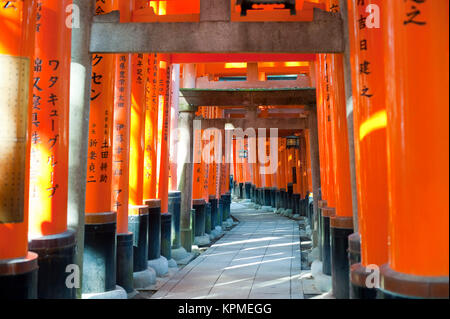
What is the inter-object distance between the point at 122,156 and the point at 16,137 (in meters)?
3.09

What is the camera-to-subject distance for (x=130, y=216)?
7379mm

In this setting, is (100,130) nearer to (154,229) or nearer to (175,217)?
(154,229)

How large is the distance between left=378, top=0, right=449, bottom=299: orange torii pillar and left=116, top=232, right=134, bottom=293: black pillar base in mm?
4677

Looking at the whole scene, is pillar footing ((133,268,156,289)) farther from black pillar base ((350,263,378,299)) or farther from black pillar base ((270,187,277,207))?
Answer: black pillar base ((270,187,277,207))

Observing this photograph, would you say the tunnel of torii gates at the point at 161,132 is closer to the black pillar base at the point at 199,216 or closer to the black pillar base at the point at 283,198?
the black pillar base at the point at 199,216

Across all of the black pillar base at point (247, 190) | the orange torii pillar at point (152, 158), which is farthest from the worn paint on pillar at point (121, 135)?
the black pillar base at point (247, 190)

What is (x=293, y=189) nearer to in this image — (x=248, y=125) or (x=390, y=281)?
A: (x=248, y=125)

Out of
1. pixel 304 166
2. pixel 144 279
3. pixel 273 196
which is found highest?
pixel 304 166

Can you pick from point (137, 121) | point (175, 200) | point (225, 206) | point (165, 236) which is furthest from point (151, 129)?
point (225, 206)

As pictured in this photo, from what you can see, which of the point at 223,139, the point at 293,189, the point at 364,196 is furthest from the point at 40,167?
the point at 293,189

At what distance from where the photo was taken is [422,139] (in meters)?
2.29
